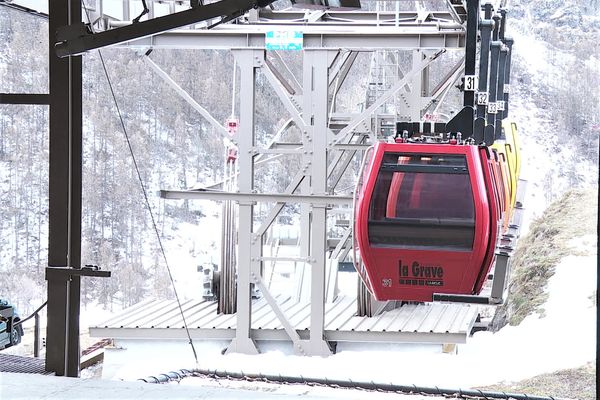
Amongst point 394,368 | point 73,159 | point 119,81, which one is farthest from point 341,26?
point 119,81

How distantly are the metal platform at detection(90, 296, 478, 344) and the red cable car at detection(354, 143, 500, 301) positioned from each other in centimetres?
524

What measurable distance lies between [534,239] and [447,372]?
794 inches

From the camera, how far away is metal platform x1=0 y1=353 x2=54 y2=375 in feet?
15.3

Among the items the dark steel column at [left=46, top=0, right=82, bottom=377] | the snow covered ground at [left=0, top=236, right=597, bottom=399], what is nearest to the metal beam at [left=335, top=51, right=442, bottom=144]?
the snow covered ground at [left=0, top=236, right=597, bottom=399]

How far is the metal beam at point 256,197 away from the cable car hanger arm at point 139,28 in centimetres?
779

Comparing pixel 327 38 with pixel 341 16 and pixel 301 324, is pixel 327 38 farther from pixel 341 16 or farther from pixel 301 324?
pixel 301 324

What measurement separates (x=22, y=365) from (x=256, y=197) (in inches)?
315

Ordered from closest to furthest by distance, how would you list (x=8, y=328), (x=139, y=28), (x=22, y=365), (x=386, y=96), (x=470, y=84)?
(x=139, y=28) < (x=22, y=365) < (x=8, y=328) < (x=470, y=84) < (x=386, y=96)

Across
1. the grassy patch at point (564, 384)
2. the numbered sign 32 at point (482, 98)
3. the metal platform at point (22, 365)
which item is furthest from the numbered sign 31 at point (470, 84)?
the grassy patch at point (564, 384)

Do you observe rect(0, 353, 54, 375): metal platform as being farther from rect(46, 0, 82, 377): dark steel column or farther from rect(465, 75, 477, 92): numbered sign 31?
rect(465, 75, 477, 92): numbered sign 31

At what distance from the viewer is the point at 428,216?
784cm

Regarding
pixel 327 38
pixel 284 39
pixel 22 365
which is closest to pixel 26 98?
pixel 22 365

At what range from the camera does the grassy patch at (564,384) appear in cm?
1838

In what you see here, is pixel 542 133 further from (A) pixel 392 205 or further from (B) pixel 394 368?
(A) pixel 392 205
